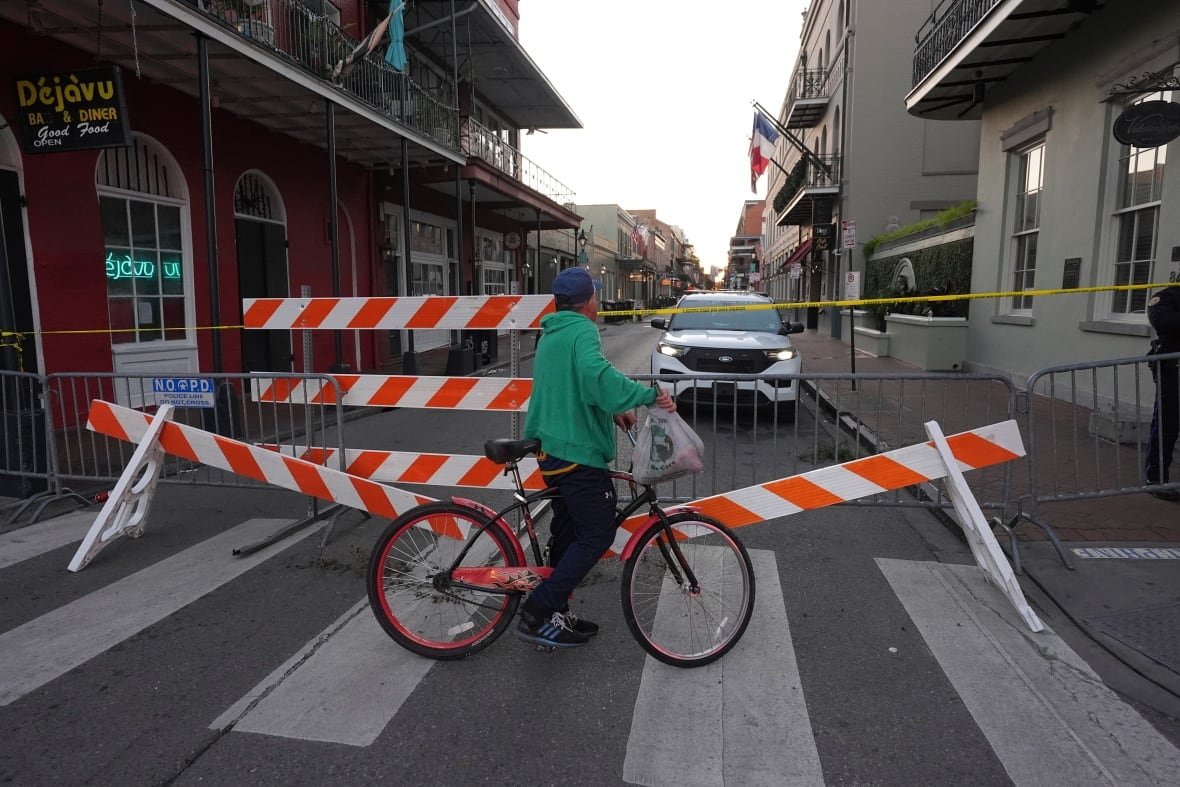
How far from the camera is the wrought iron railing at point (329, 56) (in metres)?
10.3

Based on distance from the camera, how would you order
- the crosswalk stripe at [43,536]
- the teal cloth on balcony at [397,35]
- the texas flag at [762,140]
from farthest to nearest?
the texas flag at [762,140] → the teal cloth on balcony at [397,35] → the crosswalk stripe at [43,536]

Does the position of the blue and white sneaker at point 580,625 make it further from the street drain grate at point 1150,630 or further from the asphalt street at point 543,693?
the street drain grate at point 1150,630

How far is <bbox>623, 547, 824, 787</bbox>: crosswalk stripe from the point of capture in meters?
2.67

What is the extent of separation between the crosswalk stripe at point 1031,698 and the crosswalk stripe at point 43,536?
5.71m

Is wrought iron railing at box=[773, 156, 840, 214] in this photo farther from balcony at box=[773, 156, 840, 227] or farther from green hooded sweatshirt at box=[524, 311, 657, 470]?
green hooded sweatshirt at box=[524, 311, 657, 470]

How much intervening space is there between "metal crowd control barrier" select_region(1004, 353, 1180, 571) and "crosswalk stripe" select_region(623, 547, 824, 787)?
212 centimetres

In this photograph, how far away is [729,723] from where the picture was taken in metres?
3.00

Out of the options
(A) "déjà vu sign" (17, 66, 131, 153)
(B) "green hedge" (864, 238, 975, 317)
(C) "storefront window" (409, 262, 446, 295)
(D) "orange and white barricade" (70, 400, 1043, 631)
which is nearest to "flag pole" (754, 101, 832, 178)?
(B) "green hedge" (864, 238, 975, 317)

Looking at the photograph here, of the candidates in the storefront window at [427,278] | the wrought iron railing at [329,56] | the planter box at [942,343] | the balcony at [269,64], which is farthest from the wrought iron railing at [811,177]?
the wrought iron railing at [329,56]

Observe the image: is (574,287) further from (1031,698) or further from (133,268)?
(133,268)

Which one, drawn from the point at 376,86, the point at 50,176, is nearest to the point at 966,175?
the point at 376,86

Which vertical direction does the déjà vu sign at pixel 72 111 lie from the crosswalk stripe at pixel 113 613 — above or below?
above

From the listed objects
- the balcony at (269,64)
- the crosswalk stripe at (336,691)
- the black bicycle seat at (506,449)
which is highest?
the balcony at (269,64)

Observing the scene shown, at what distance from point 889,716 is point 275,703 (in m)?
2.59
